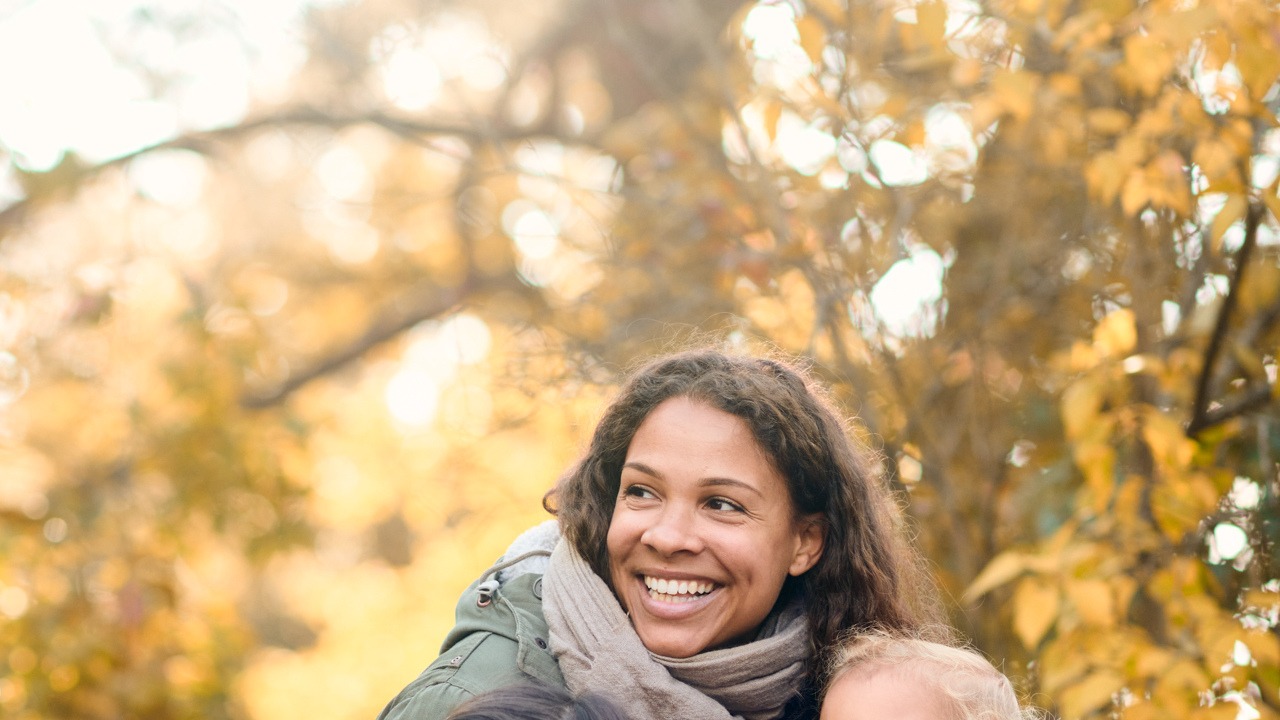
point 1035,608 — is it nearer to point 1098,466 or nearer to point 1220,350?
point 1098,466

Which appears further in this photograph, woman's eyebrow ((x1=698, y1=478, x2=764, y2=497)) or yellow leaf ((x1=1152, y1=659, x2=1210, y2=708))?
yellow leaf ((x1=1152, y1=659, x2=1210, y2=708))

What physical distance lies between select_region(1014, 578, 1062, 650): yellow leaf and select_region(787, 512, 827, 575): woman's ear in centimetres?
65

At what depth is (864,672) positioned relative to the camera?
77.4 inches

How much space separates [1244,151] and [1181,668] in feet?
3.50

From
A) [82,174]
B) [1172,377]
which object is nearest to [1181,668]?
[1172,377]

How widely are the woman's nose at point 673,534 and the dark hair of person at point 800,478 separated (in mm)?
196

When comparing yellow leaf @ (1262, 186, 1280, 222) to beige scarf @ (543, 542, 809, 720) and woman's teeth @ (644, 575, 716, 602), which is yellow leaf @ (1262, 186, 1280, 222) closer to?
beige scarf @ (543, 542, 809, 720)

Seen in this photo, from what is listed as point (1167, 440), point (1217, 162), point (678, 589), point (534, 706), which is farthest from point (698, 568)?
point (1217, 162)

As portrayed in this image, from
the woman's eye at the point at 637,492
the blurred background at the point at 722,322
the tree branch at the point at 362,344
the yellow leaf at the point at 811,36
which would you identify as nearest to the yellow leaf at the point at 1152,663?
the blurred background at the point at 722,322

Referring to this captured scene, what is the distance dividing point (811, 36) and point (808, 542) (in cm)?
127

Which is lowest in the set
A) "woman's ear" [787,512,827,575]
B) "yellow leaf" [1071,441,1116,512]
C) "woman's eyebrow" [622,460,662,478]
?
"yellow leaf" [1071,441,1116,512]

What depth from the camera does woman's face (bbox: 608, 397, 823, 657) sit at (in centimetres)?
209

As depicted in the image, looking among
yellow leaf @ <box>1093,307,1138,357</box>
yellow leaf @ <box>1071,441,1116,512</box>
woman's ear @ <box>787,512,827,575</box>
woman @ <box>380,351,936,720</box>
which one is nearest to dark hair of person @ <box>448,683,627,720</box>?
woman @ <box>380,351,936,720</box>

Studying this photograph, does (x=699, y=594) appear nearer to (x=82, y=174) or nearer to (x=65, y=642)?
(x=65, y=642)
